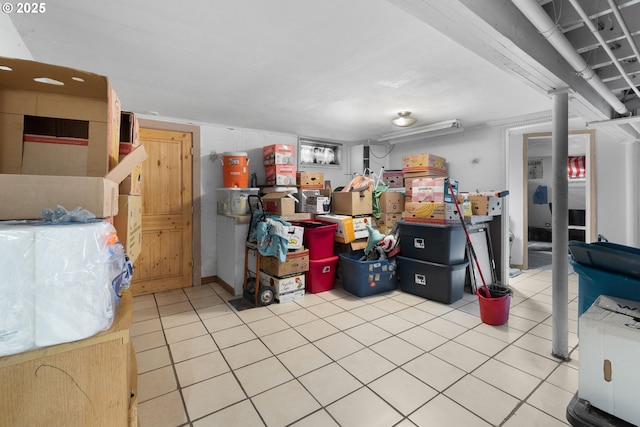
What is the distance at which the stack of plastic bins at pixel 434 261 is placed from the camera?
3248 mm

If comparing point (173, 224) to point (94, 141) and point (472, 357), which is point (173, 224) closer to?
point (94, 141)

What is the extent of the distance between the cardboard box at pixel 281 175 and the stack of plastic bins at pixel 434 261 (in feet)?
5.63

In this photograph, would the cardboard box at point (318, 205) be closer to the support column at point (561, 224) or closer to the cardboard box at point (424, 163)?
the cardboard box at point (424, 163)

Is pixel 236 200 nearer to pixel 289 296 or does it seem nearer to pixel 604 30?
pixel 289 296

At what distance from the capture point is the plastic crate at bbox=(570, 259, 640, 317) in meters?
1.52

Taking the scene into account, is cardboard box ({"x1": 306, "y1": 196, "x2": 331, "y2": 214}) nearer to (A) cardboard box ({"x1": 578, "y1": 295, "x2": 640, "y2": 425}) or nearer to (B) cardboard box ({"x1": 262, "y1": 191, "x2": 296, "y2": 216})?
(B) cardboard box ({"x1": 262, "y1": 191, "x2": 296, "y2": 216})

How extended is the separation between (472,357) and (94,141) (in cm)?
284

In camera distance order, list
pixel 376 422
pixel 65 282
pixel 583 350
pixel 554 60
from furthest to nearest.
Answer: pixel 554 60
pixel 376 422
pixel 583 350
pixel 65 282

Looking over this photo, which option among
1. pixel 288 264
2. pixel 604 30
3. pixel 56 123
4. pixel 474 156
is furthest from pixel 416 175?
pixel 56 123

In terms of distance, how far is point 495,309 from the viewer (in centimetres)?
271

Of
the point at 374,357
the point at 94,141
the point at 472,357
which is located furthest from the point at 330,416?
the point at 94,141

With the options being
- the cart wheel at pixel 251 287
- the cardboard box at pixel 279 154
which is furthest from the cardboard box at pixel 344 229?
the cart wheel at pixel 251 287

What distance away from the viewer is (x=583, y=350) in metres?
1.28

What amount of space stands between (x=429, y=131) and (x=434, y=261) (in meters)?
2.29
